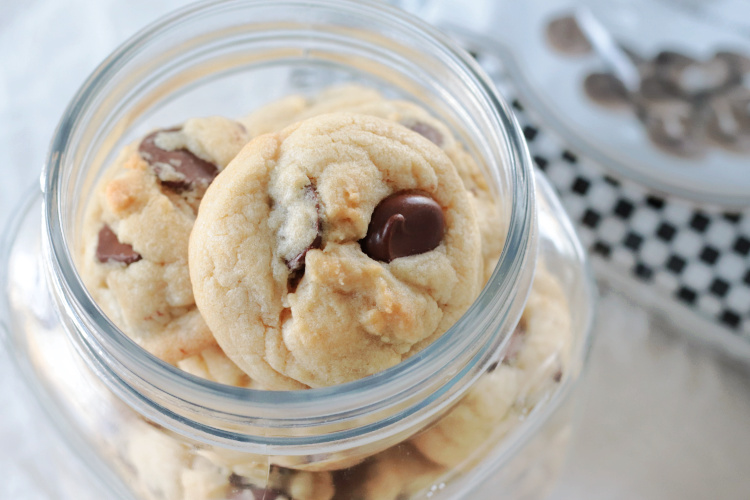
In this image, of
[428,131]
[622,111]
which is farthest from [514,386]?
[622,111]

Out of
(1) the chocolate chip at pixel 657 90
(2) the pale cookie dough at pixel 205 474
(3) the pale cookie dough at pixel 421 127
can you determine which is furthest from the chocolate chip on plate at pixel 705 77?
(2) the pale cookie dough at pixel 205 474

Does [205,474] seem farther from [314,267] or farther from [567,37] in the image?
[567,37]

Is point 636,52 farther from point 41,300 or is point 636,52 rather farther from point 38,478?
point 38,478

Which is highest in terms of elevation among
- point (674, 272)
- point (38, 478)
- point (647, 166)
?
point (38, 478)

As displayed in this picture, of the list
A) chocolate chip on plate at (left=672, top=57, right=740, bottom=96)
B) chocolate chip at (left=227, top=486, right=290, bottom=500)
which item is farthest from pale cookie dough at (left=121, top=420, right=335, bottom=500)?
chocolate chip on plate at (left=672, top=57, right=740, bottom=96)

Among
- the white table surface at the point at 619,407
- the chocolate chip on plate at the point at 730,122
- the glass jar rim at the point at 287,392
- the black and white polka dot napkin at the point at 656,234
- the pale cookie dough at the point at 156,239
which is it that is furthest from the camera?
the chocolate chip on plate at the point at 730,122

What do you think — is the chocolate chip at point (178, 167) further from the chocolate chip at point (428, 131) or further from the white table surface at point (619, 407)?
the white table surface at point (619, 407)

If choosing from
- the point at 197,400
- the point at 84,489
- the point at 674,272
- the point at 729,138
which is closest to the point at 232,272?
the point at 197,400
